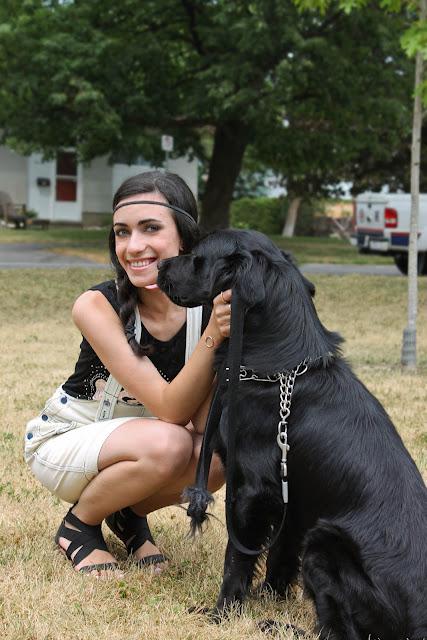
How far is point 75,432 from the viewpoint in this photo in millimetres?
3504

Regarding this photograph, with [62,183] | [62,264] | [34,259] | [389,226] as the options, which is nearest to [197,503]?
[389,226]

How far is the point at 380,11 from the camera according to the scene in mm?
17188

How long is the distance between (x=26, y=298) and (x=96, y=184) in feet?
70.2

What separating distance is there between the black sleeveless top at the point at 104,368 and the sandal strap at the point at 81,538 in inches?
20.0

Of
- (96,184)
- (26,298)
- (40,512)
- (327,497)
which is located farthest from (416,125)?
(96,184)

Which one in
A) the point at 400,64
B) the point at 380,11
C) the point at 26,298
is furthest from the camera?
the point at 400,64

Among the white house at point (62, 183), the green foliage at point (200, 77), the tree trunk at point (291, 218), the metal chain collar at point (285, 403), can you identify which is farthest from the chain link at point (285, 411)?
the tree trunk at point (291, 218)

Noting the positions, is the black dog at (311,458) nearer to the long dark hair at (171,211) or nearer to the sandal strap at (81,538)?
the long dark hair at (171,211)

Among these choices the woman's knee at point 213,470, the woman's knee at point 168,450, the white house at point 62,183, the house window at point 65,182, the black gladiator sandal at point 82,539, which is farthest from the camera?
the house window at point 65,182

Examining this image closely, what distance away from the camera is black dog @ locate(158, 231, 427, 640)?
263 cm

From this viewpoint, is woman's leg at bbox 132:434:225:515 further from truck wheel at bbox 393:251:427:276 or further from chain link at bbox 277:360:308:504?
truck wheel at bbox 393:251:427:276

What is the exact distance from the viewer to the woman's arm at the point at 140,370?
315cm

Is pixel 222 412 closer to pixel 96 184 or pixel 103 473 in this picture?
pixel 103 473

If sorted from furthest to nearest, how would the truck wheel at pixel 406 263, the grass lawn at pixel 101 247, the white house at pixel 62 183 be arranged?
1. the white house at pixel 62 183
2. the grass lawn at pixel 101 247
3. the truck wheel at pixel 406 263
